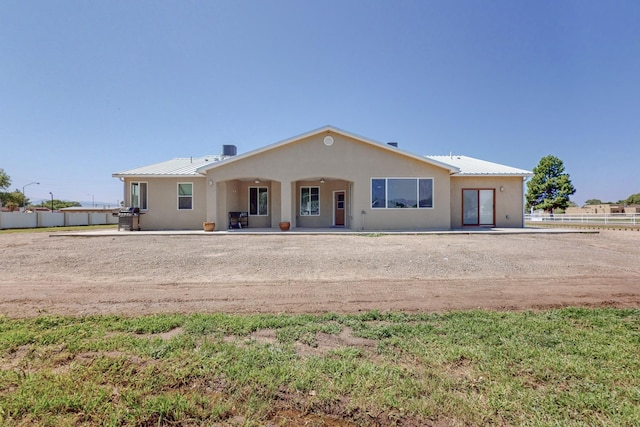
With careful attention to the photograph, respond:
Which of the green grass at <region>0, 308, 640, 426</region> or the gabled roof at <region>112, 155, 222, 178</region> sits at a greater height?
the gabled roof at <region>112, 155, 222, 178</region>

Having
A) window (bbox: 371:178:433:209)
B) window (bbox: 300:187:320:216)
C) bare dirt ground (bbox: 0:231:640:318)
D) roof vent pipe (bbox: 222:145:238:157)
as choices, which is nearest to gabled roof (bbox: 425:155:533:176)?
window (bbox: 371:178:433:209)

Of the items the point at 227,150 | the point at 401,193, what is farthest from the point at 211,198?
the point at 401,193

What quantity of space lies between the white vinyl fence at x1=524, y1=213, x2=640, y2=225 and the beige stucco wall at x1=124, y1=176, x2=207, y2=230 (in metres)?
27.9

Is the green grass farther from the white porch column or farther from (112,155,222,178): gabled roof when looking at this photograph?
(112,155,222,178): gabled roof

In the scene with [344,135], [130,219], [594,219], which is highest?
[344,135]

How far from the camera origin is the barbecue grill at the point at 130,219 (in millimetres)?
14992

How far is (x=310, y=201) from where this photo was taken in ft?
56.8

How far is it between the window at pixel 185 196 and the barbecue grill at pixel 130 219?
7.02 ft

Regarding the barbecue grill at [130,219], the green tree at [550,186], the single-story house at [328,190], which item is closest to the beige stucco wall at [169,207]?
the single-story house at [328,190]

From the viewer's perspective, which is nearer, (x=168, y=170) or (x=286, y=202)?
(x=286, y=202)

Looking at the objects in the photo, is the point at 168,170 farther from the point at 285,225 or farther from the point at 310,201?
the point at 310,201

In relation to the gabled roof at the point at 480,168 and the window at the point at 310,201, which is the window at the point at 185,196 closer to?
the window at the point at 310,201

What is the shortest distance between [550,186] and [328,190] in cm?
4071

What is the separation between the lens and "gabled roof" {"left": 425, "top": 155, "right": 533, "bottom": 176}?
51.2 feet
